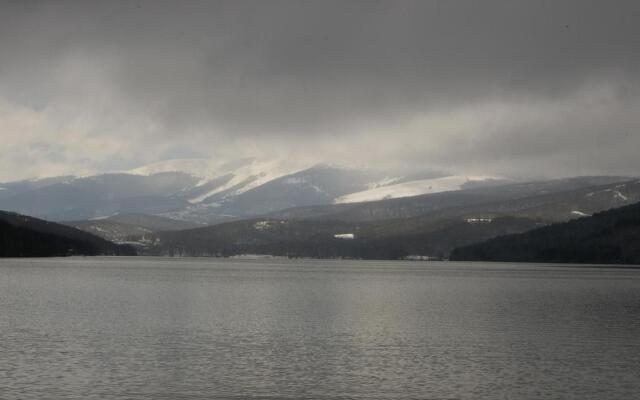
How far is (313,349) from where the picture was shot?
71.4 meters

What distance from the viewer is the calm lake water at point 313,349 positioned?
173ft

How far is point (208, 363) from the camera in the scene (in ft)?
203

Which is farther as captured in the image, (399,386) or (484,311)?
(484,311)

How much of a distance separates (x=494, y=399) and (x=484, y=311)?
65948 mm

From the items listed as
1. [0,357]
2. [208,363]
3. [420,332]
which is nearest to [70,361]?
[0,357]

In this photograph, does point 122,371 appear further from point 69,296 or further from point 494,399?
point 69,296

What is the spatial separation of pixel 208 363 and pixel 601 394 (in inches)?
1155

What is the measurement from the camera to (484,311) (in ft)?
376

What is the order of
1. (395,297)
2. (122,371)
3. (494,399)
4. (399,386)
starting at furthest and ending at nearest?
(395,297) → (122,371) → (399,386) → (494,399)

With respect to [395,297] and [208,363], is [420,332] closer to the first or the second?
[208,363]

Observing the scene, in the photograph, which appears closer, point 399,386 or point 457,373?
point 399,386

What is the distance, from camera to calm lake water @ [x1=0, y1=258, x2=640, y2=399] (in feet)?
173

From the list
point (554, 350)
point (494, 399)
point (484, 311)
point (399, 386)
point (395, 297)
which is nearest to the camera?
point (494, 399)

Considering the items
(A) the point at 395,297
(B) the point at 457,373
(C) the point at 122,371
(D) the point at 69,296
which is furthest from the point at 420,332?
(D) the point at 69,296
